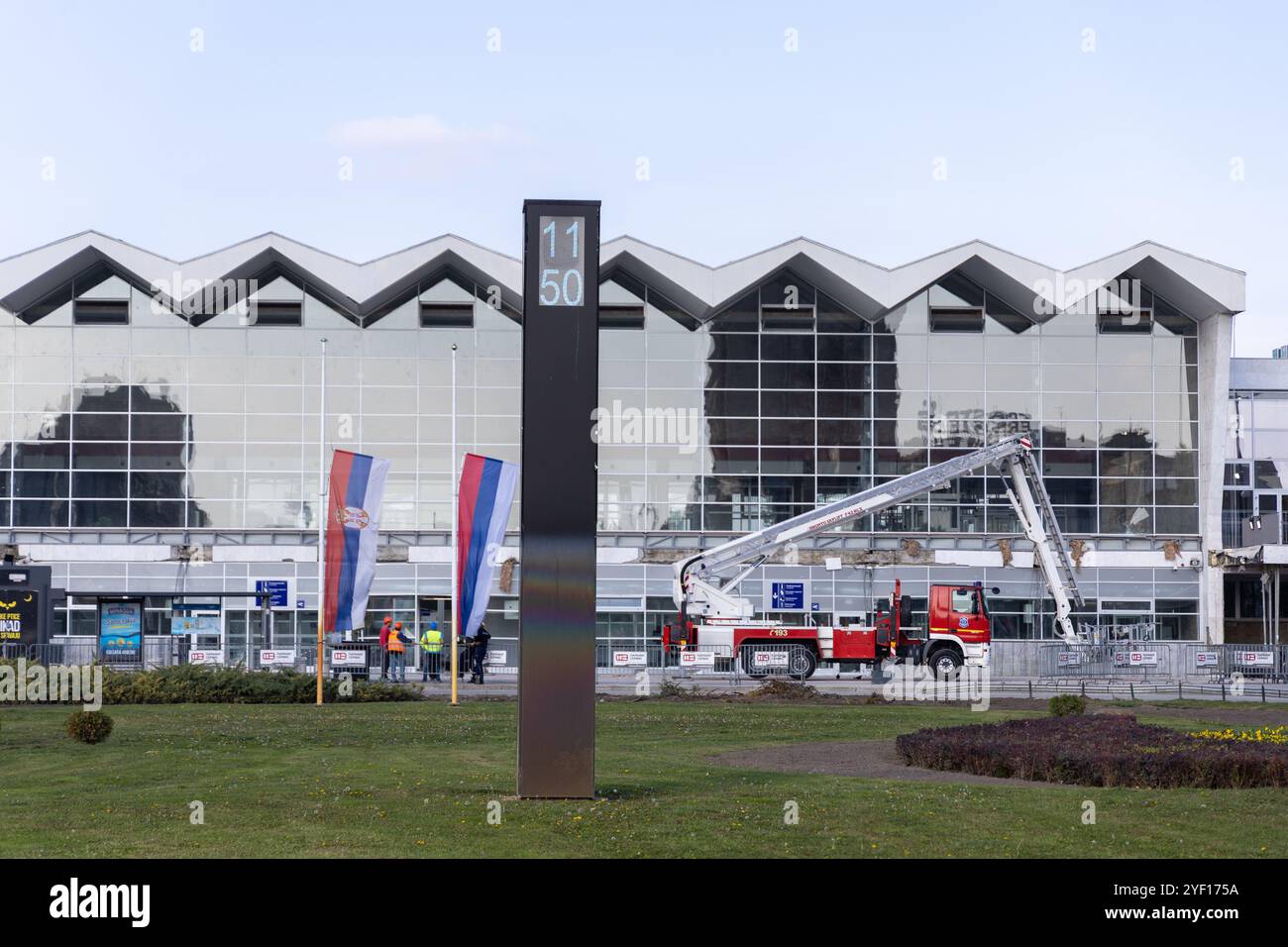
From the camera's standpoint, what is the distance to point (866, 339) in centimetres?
5978

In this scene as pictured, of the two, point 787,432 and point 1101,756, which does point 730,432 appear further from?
point 1101,756

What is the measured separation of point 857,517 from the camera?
4816 cm

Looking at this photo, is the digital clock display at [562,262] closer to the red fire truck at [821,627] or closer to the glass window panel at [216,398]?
the red fire truck at [821,627]

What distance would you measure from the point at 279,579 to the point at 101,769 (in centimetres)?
3903

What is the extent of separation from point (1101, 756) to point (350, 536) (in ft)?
61.4

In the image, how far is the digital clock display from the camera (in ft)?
51.0

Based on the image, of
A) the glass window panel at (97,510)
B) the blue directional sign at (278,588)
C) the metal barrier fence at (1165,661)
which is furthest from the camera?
the glass window panel at (97,510)

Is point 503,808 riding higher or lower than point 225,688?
higher

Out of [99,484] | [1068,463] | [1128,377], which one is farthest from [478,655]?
[1128,377]

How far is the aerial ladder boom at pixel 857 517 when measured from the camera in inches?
1834

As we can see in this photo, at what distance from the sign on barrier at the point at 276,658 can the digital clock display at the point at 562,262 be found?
31.5 m

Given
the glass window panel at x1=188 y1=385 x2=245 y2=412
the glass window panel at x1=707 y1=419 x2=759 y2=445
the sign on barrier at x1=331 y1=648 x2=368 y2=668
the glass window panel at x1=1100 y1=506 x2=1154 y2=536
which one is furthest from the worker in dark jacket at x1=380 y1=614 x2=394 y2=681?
the glass window panel at x1=1100 y1=506 x2=1154 y2=536

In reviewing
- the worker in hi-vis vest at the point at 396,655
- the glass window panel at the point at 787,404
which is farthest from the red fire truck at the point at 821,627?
the glass window panel at the point at 787,404

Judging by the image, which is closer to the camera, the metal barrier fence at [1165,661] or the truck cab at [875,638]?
the truck cab at [875,638]
